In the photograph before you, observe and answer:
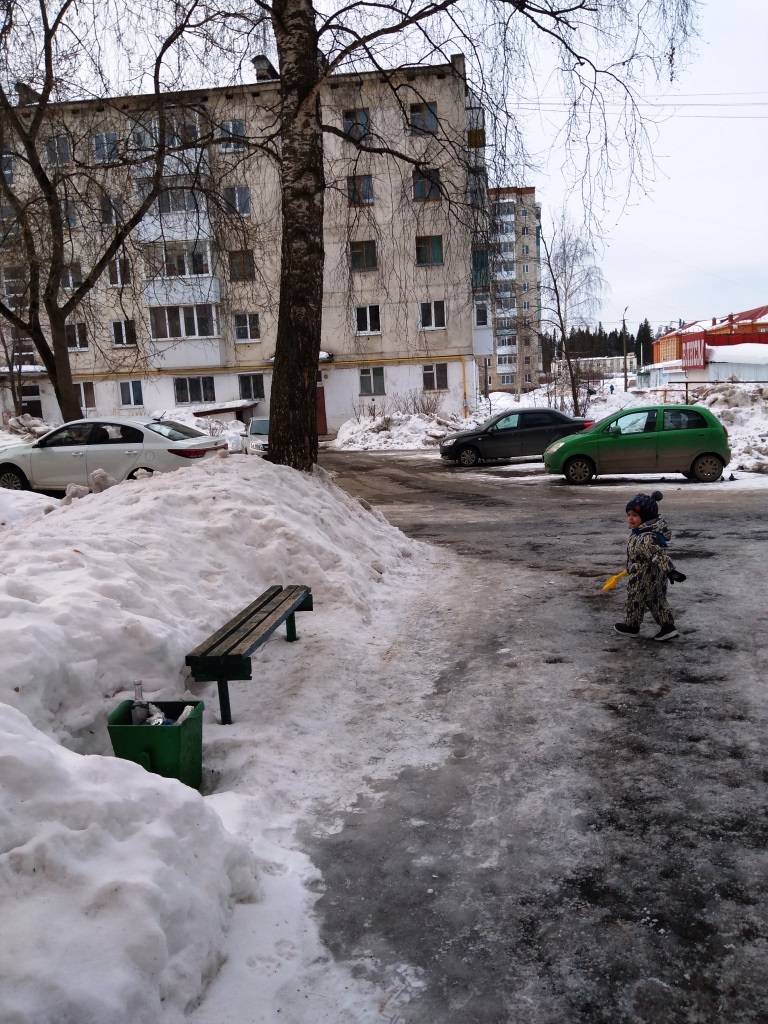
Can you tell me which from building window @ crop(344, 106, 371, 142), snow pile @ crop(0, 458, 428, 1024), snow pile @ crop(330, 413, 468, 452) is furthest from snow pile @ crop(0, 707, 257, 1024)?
snow pile @ crop(330, 413, 468, 452)

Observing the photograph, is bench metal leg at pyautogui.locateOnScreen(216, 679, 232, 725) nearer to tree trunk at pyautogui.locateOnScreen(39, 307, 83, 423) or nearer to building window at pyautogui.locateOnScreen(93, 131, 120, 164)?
building window at pyautogui.locateOnScreen(93, 131, 120, 164)

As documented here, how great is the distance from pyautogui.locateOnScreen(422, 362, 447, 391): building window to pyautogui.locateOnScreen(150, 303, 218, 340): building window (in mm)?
A: 10218

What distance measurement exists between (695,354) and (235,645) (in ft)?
179

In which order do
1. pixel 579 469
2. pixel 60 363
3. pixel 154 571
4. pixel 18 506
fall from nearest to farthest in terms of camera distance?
pixel 154 571 < pixel 18 506 < pixel 60 363 < pixel 579 469

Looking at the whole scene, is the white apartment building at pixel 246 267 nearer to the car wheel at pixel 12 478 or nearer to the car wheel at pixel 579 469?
the car wheel at pixel 12 478

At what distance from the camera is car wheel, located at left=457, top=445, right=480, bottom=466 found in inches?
899

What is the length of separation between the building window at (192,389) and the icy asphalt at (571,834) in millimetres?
34859

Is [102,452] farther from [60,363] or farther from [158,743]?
[158,743]

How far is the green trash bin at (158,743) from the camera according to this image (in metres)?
3.92

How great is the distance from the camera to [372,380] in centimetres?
3941

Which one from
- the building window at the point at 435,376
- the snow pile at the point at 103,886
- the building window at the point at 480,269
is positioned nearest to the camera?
the snow pile at the point at 103,886

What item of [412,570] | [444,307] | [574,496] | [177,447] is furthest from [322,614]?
[444,307]

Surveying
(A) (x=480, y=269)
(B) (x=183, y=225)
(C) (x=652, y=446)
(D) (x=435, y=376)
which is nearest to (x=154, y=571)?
(A) (x=480, y=269)

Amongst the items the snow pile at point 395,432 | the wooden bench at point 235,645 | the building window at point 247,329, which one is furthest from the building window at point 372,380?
the wooden bench at point 235,645
